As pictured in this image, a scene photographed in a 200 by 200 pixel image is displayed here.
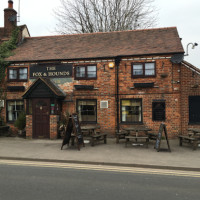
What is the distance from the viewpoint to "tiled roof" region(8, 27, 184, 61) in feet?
38.2

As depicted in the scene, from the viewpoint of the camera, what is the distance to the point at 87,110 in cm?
1191

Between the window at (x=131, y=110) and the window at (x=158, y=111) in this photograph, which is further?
the window at (x=131, y=110)

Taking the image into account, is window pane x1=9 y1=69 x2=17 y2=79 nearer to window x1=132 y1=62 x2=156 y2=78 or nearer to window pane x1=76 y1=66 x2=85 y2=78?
window pane x1=76 y1=66 x2=85 y2=78

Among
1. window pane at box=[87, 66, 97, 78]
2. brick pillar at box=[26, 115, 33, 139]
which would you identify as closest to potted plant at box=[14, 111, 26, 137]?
brick pillar at box=[26, 115, 33, 139]

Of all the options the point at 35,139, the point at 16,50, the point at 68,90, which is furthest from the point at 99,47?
the point at 35,139

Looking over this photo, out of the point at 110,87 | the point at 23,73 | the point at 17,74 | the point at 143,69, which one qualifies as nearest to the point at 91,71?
the point at 110,87

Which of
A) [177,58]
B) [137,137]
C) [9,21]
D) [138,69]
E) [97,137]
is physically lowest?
[97,137]

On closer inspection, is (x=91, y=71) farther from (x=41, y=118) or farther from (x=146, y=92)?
(x=41, y=118)

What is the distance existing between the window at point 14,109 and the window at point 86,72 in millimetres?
4004

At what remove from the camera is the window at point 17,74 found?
12516 mm

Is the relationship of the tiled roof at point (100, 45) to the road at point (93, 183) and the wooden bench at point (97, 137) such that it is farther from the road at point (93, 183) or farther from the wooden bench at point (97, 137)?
the road at point (93, 183)

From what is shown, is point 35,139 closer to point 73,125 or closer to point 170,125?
point 73,125

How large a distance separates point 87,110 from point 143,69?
160 inches

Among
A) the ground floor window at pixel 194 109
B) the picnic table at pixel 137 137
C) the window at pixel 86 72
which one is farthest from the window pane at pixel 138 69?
the picnic table at pixel 137 137
